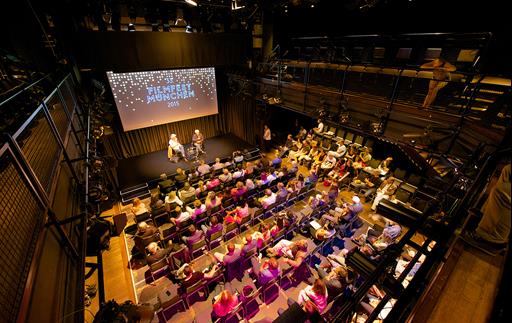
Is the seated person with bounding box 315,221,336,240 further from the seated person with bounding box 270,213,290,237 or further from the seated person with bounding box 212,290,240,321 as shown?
the seated person with bounding box 212,290,240,321

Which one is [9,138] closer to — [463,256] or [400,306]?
[400,306]

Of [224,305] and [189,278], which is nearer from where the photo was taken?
[224,305]

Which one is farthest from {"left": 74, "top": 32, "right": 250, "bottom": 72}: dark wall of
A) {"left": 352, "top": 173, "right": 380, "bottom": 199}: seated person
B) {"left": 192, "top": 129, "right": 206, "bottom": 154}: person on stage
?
{"left": 352, "top": 173, "right": 380, "bottom": 199}: seated person

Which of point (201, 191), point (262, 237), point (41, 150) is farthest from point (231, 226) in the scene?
point (41, 150)

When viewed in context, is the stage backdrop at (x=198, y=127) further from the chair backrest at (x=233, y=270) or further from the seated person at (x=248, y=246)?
the chair backrest at (x=233, y=270)

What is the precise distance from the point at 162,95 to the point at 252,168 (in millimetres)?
5643

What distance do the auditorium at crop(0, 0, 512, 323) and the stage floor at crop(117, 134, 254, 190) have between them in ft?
0.31

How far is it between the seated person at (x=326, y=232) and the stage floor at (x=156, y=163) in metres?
6.35

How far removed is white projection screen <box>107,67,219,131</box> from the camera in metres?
9.31

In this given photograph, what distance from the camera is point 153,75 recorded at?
31.9ft

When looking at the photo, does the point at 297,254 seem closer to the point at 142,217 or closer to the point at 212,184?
the point at 212,184

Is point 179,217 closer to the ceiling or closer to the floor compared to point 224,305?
closer to the floor

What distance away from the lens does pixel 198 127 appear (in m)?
12.3

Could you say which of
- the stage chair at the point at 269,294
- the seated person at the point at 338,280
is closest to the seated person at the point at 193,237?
the stage chair at the point at 269,294
